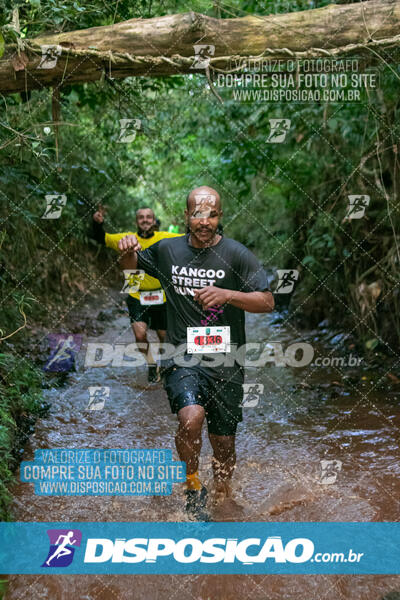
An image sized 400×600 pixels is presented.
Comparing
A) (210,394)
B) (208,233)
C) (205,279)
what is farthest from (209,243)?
(210,394)

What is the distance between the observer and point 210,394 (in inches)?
156

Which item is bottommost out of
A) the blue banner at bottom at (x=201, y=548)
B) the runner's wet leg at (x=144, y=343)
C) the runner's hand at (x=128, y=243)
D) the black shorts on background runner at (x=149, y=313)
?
the runner's wet leg at (x=144, y=343)

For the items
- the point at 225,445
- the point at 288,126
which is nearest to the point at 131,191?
the point at 288,126

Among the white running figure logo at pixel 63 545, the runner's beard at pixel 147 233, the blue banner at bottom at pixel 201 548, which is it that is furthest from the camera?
the runner's beard at pixel 147 233

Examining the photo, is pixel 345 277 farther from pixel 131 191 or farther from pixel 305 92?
pixel 131 191

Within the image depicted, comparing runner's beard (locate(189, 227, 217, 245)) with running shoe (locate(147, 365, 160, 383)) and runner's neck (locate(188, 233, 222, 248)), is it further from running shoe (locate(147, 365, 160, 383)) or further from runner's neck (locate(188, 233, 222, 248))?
running shoe (locate(147, 365, 160, 383))

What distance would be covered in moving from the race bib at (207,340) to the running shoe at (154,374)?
355 cm

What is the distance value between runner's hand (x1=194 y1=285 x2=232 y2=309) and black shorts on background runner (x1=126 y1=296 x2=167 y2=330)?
10.4ft

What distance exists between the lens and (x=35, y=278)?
366 inches

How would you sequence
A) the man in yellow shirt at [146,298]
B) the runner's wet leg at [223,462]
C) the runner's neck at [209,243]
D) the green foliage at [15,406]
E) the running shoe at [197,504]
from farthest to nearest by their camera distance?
the man in yellow shirt at [146,298]
the green foliage at [15,406]
the runner's wet leg at [223,462]
the runner's neck at [209,243]
the running shoe at [197,504]

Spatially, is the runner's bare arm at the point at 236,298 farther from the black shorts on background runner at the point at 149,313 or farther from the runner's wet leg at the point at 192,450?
the black shorts on background runner at the point at 149,313

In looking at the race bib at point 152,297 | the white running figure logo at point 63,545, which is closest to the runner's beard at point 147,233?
the race bib at point 152,297

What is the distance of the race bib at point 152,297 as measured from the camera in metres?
6.70

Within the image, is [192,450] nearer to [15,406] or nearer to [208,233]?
[208,233]
